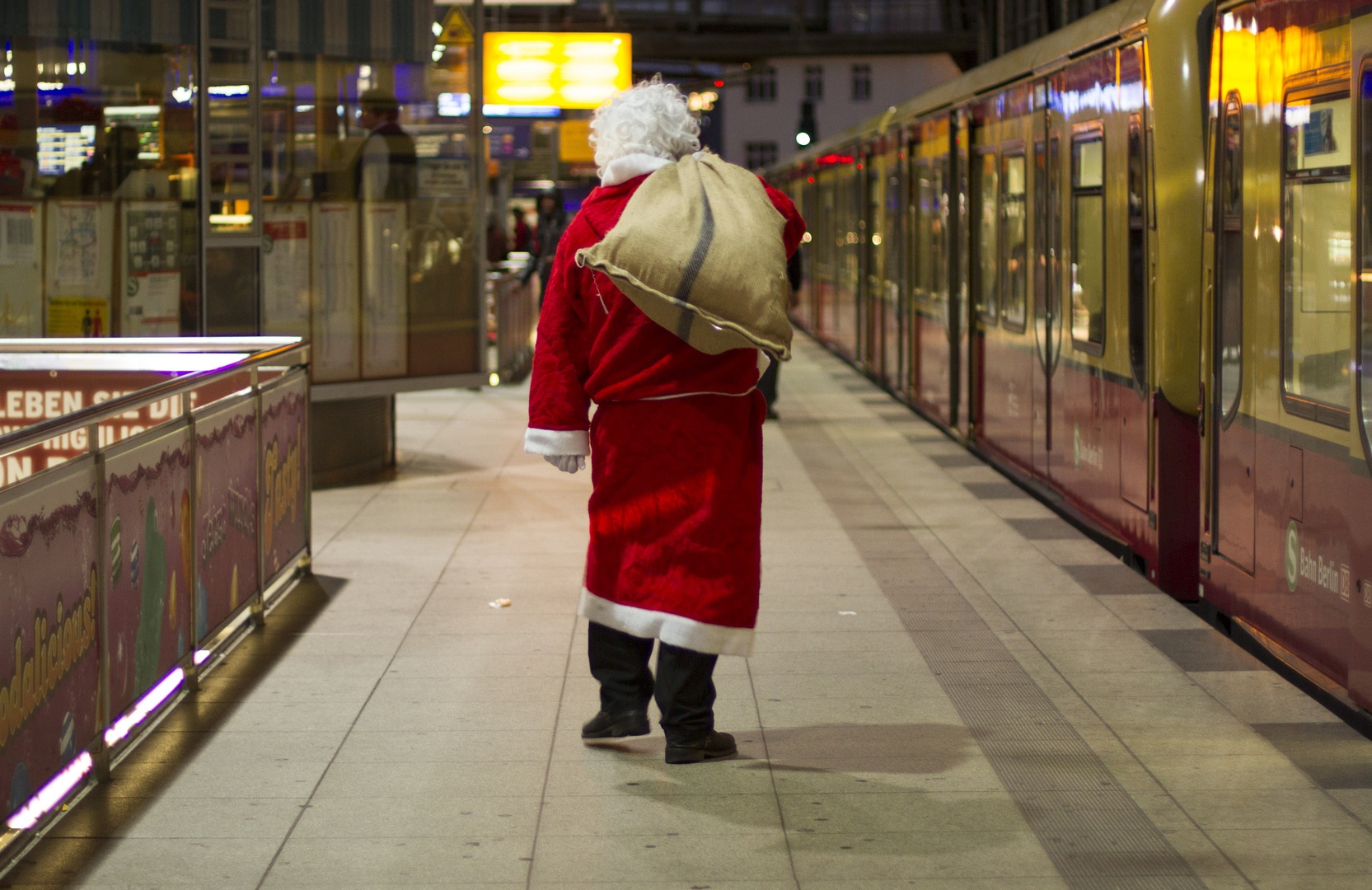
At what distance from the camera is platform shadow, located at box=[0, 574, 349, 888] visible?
12.5 feet

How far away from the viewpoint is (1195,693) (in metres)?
5.23

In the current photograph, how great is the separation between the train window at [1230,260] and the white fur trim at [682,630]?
7.83 feet

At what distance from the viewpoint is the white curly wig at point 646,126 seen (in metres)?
4.44

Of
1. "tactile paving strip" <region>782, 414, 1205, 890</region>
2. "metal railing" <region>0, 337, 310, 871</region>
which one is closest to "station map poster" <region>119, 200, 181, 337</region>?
"metal railing" <region>0, 337, 310, 871</region>

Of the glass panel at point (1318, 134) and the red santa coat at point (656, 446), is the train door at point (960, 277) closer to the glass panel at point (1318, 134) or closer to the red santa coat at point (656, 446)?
the glass panel at point (1318, 134)

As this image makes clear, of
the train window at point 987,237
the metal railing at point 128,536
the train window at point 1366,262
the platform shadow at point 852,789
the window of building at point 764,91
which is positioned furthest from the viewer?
the window of building at point 764,91

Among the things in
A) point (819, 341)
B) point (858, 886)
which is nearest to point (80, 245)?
point (858, 886)

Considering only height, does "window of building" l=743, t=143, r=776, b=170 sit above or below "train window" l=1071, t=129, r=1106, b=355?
above

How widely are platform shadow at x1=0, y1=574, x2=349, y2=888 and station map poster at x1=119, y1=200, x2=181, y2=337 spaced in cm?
291

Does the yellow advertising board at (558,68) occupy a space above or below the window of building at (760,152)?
below

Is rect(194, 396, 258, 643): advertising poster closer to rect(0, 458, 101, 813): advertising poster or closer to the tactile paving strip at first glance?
rect(0, 458, 101, 813): advertising poster

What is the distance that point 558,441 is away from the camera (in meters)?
4.47

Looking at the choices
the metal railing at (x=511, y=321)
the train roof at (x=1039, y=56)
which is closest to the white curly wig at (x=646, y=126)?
the train roof at (x=1039, y=56)

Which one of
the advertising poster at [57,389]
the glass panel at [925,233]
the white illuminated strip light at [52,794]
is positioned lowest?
the white illuminated strip light at [52,794]
